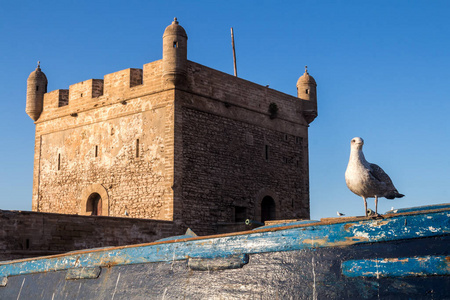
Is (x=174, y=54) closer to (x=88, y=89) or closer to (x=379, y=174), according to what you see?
(x=88, y=89)

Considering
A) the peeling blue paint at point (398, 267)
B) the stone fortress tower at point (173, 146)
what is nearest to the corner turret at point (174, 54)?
the stone fortress tower at point (173, 146)

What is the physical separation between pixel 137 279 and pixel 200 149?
10308 mm

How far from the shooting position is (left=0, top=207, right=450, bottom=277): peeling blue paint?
15.9ft

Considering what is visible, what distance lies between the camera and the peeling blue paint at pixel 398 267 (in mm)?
4663

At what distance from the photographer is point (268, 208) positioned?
19.8m

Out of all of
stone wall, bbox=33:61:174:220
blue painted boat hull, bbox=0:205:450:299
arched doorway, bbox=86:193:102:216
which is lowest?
blue painted boat hull, bbox=0:205:450:299

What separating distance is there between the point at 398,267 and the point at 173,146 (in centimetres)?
1214

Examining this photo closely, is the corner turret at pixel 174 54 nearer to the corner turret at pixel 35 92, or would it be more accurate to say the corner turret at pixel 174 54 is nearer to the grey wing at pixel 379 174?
the corner turret at pixel 35 92

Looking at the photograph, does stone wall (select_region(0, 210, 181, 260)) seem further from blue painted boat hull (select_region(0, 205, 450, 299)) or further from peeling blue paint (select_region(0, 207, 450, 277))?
blue painted boat hull (select_region(0, 205, 450, 299))

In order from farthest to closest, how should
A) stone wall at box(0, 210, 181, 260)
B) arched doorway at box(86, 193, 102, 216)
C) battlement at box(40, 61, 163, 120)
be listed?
arched doorway at box(86, 193, 102, 216)
battlement at box(40, 61, 163, 120)
stone wall at box(0, 210, 181, 260)

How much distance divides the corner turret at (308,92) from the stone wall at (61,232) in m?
8.53

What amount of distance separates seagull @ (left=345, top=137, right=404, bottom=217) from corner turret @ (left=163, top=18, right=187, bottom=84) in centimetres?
1177

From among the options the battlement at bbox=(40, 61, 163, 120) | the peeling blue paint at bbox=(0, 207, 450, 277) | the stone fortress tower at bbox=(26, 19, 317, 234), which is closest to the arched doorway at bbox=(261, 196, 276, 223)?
the stone fortress tower at bbox=(26, 19, 317, 234)

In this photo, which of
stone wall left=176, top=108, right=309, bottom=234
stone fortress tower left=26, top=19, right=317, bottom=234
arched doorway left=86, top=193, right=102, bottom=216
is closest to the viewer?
stone fortress tower left=26, top=19, right=317, bottom=234
